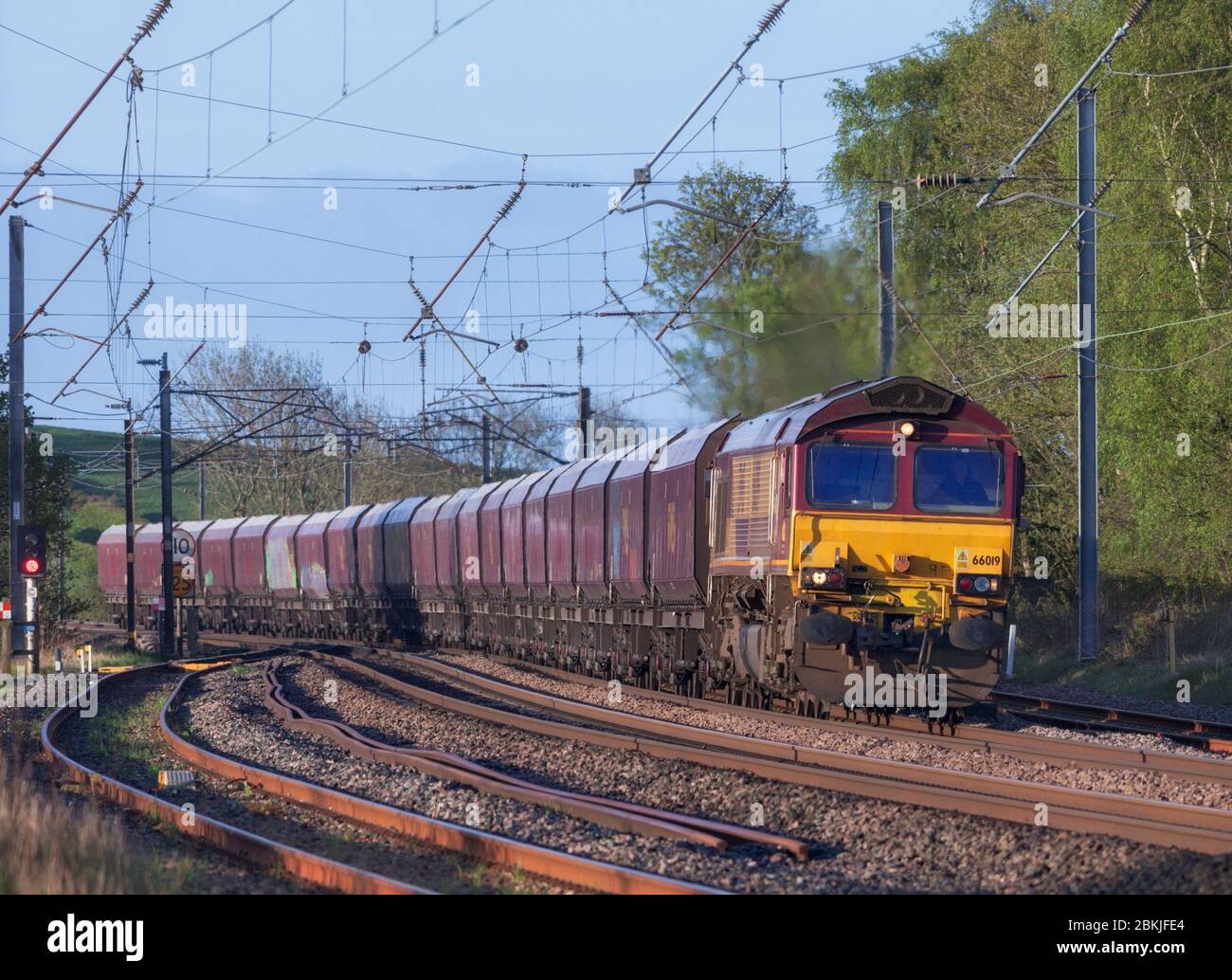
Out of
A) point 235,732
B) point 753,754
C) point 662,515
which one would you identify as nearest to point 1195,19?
point 662,515

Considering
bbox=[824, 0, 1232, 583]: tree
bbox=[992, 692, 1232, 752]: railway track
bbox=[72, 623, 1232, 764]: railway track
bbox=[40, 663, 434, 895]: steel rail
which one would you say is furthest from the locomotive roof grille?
bbox=[40, 663, 434, 895]: steel rail

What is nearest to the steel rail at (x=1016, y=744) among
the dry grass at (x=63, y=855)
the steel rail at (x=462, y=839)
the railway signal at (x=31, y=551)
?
the steel rail at (x=462, y=839)

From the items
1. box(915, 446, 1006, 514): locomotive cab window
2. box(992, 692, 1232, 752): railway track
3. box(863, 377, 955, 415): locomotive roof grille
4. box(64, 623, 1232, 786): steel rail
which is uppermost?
box(863, 377, 955, 415): locomotive roof grille

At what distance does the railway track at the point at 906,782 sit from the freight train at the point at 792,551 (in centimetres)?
139

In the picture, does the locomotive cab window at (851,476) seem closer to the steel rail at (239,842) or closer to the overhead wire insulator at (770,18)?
the overhead wire insulator at (770,18)

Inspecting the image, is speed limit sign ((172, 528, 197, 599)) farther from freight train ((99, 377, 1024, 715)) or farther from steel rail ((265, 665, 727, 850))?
steel rail ((265, 665, 727, 850))

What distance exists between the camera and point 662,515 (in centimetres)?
2159

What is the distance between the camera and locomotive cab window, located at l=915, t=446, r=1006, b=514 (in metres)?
16.5

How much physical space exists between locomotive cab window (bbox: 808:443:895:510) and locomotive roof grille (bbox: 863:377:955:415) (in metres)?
0.49

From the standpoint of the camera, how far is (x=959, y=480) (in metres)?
16.7

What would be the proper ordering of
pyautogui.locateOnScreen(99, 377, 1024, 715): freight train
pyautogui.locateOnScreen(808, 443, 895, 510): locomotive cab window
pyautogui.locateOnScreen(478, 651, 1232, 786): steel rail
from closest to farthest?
1. pyautogui.locateOnScreen(478, 651, 1232, 786): steel rail
2. pyautogui.locateOnScreen(99, 377, 1024, 715): freight train
3. pyautogui.locateOnScreen(808, 443, 895, 510): locomotive cab window

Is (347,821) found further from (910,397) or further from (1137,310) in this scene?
(1137,310)
